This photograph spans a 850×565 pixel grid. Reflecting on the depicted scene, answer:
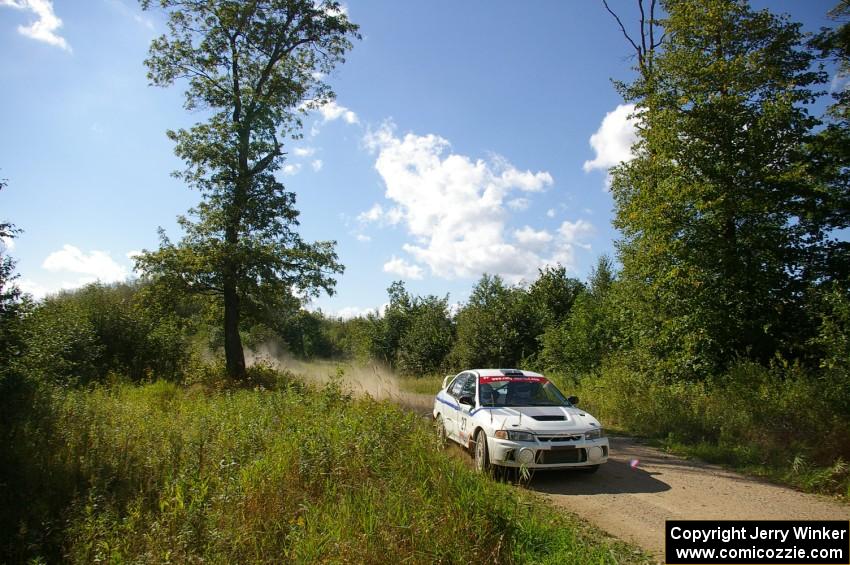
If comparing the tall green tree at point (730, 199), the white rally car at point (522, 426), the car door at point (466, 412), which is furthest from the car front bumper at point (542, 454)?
the tall green tree at point (730, 199)

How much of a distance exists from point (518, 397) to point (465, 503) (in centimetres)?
379

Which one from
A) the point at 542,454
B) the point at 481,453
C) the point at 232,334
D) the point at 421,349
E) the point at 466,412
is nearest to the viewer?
the point at 542,454

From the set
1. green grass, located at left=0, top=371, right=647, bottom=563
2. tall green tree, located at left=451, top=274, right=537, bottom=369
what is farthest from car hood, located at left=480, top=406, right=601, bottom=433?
tall green tree, located at left=451, top=274, right=537, bottom=369

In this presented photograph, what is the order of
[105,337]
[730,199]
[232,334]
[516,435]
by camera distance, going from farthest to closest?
[232,334]
[105,337]
[730,199]
[516,435]

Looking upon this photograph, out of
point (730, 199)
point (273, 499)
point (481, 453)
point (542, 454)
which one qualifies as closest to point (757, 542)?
point (542, 454)

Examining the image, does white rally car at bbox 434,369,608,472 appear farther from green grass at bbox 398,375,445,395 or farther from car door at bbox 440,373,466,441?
green grass at bbox 398,375,445,395

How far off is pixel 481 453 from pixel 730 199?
10035mm

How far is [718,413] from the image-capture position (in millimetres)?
10484

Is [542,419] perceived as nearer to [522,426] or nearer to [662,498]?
[522,426]

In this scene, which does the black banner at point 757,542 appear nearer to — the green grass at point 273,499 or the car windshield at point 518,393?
the green grass at point 273,499

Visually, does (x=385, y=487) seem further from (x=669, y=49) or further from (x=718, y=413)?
(x=669, y=49)

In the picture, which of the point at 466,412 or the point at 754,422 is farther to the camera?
the point at 754,422

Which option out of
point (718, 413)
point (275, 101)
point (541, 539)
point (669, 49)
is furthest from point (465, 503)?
point (275, 101)

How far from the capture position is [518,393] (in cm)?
845
